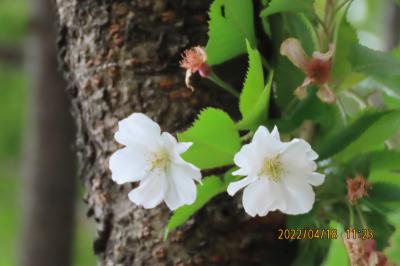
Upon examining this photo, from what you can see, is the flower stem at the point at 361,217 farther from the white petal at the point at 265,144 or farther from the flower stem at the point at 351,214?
the white petal at the point at 265,144

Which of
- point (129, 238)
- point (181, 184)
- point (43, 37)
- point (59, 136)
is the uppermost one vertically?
point (181, 184)

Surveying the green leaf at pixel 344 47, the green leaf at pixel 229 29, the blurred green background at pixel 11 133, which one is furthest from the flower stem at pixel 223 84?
the blurred green background at pixel 11 133

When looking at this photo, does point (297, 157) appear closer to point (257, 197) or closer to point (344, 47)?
point (257, 197)

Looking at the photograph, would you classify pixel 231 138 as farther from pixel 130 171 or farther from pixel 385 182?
pixel 385 182

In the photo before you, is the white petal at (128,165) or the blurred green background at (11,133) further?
the blurred green background at (11,133)

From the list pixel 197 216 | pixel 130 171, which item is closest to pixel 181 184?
pixel 130 171

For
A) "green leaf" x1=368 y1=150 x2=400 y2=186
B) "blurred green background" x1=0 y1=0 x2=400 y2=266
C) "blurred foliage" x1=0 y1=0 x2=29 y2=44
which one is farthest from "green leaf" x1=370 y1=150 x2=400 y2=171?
"blurred foliage" x1=0 y1=0 x2=29 y2=44
